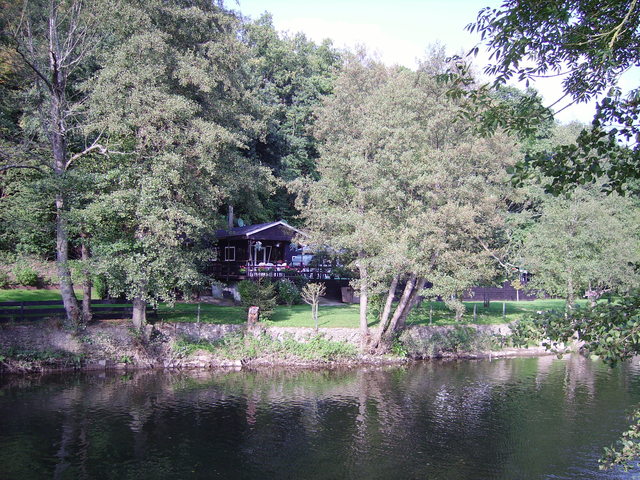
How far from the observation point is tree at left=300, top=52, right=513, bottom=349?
2267cm

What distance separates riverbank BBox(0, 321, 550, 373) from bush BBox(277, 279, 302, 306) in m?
6.85

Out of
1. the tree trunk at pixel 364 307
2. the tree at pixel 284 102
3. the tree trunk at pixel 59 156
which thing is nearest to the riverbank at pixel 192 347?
the tree trunk at pixel 364 307

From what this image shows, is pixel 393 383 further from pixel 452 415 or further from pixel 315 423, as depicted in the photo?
pixel 315 423

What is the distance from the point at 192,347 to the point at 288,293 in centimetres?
904

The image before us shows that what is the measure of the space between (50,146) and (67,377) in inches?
398

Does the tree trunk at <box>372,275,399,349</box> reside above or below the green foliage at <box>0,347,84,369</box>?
above

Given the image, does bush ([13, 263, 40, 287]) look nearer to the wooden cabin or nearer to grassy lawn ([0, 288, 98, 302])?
grassy lawn ([0, 288, 98, 302])

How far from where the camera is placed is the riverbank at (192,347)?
834 inches

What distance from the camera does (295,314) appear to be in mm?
27688

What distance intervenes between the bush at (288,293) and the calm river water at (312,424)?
341 inches

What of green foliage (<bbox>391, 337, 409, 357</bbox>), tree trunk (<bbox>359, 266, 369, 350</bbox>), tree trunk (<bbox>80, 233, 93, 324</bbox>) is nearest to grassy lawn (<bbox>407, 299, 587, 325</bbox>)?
green foliage (<bbox>391, 337, 409, 357</bbox>)

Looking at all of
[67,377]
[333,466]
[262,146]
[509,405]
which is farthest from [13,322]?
[262,146]

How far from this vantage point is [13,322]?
Result: 21.3 m

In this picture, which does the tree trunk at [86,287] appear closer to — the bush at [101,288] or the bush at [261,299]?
the bush at [101,288]
